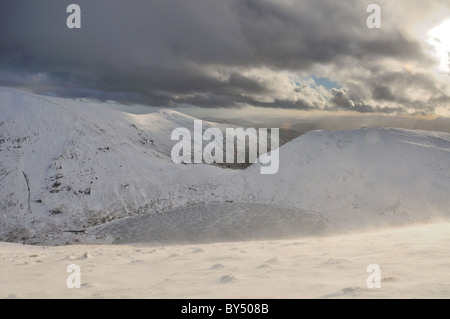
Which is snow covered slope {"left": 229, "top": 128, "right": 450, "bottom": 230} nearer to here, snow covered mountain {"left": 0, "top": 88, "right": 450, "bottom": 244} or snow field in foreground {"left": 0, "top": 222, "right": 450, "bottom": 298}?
snow covered mountain {"left": 0, "top": 88, "right": 450, "bottom": 244}

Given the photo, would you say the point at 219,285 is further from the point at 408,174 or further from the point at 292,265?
the point at 408,174

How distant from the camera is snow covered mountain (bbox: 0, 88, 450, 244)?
32.2 metres

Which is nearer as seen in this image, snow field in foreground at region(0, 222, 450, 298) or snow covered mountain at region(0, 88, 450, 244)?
snow field in foreground at region(0, 222, 450, 298)

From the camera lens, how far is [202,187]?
145 ft

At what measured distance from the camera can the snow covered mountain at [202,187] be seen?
32.2 meters

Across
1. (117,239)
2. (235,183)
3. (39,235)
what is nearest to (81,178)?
(39,235)

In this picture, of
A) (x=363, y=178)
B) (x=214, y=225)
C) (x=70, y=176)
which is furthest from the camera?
(x=70, y=176)

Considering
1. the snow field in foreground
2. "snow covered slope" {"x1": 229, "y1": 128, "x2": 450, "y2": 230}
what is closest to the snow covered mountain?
"snow covered slope" {"x1": 229, "y1": 128, "x2": 450, "y2": 230}

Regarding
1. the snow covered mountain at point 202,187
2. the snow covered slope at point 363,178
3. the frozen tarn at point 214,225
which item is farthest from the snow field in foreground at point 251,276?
the snow covered slope at point 363,178

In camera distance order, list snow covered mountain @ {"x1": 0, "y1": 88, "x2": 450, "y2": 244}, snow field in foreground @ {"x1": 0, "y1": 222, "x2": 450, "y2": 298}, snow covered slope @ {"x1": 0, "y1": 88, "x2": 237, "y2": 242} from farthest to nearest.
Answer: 1. snow covered slope @ {"x1": 0, "y1": 88, "x2": 237, "y2": 242}
2. snow covered mountain @ {"x1": 0, "y1": 88, "x2": 450, "y2": 244}
3. snow field in foreground @ {"x1": 0, "y1": 222, "x2": 450, "y2": 298}

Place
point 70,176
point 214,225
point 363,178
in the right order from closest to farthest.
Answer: point 214,225 < point 363,178 < point 70,176

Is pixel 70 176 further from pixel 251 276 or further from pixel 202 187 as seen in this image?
pixel 251 276

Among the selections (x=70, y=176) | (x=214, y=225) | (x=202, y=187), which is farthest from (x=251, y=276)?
(x=70, y=176)
